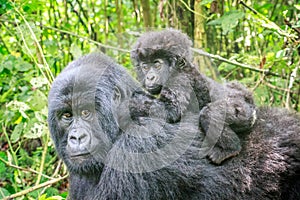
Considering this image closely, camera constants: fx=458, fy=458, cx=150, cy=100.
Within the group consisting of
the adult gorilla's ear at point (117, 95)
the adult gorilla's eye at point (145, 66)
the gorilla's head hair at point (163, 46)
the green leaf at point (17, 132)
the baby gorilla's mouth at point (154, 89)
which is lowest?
the green leaf at point (17, 132)

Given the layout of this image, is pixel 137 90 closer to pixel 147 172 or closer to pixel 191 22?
pixel 147 172

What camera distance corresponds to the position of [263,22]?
3.48m

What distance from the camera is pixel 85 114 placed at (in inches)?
108

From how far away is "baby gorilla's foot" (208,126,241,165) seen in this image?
112 inches

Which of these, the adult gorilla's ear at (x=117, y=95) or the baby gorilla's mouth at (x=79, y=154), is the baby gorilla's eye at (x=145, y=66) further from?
Answer: the baby gorilla's mouth at (x=79, y=154)

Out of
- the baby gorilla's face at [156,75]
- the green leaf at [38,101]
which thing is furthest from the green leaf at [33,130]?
the baby gorilla's face at [156,75]

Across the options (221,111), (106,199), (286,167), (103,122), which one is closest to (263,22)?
(221,111)

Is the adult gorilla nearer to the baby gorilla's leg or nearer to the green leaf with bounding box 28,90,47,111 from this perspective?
the baby gorilla's leg

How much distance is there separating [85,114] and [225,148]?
89 cm

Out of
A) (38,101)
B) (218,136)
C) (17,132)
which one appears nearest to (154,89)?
(218,136)

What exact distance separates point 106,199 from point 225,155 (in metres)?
0.78

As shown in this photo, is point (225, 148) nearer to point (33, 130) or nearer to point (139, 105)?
point (139, 105)

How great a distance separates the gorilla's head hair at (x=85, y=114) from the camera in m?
2.67

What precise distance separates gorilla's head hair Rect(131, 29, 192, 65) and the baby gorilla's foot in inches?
28.9
